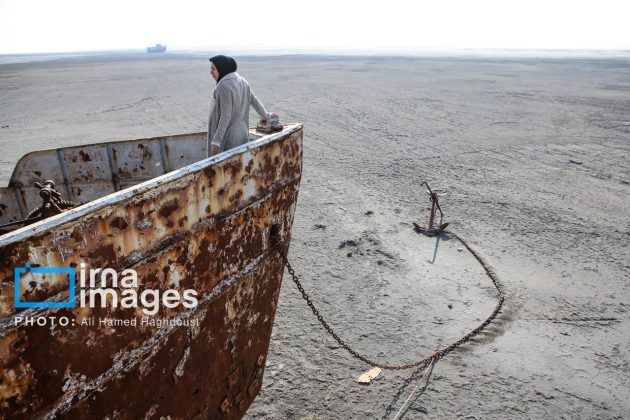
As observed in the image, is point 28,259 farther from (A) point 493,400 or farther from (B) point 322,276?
(B) point 322,276

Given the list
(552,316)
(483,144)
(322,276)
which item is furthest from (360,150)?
(552,316)

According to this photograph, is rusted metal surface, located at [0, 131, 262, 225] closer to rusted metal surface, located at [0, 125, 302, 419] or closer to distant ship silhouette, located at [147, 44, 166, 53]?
rusted metal surface, located at [0, 125, 302, 419]

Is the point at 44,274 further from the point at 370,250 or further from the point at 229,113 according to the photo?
the point at 370,250

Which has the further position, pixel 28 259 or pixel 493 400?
pixel 493 400

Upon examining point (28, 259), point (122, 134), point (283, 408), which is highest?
point (28, 259)

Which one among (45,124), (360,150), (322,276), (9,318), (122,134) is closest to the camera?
(9,318)

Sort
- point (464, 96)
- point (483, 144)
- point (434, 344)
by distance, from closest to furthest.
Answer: point (434, 344) → point (483, 144) → point (464, 96)

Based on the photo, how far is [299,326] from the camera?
164 inches

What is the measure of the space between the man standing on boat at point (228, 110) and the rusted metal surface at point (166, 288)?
791mm

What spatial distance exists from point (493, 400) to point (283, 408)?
1677 mm

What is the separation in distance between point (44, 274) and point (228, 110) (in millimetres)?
2217

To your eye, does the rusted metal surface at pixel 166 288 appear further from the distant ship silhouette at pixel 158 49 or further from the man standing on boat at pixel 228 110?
the distant ship silhouette at pixel 158 49

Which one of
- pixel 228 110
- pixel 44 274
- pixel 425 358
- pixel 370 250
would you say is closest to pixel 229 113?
pixel 228 110

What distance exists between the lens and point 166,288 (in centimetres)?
197
